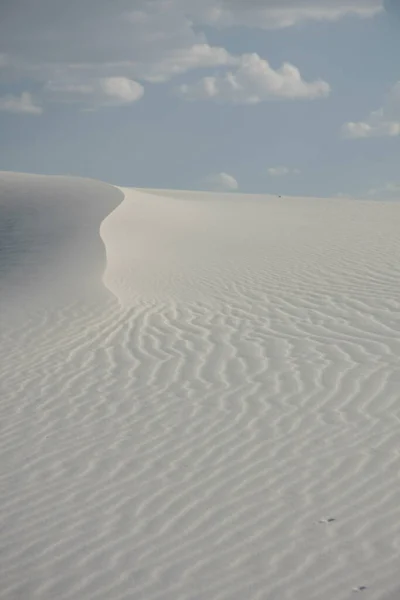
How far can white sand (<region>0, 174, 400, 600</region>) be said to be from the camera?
4648mm

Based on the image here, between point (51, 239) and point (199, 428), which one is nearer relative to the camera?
point (199, 428)

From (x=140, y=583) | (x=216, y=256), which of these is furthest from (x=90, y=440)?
(x=216, y=256)

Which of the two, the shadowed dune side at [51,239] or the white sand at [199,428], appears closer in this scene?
the white sand at [199,428]

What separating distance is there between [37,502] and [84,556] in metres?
0.91

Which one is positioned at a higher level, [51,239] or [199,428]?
[51,239]

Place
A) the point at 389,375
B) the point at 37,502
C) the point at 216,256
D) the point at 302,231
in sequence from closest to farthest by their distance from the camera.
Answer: the point at 37,502
the point at 389,375
the point at 216,256
the point at 302,231

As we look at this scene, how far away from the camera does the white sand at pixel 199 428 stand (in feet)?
15.3

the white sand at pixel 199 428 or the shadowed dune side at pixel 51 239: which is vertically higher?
the shadowed dune side at pixel 51 239

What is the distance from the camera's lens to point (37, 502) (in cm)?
569

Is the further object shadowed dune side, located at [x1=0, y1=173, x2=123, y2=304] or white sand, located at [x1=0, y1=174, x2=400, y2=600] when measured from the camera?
shadowed dune side, located at [x1=0, y1=173, x2=123, y2=304]

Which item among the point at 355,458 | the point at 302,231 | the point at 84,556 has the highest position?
the point at 302,231

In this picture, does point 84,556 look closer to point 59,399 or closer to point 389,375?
point 59,399

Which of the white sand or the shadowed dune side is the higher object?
the shadowed dune side

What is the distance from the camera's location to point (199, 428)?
675 cm
